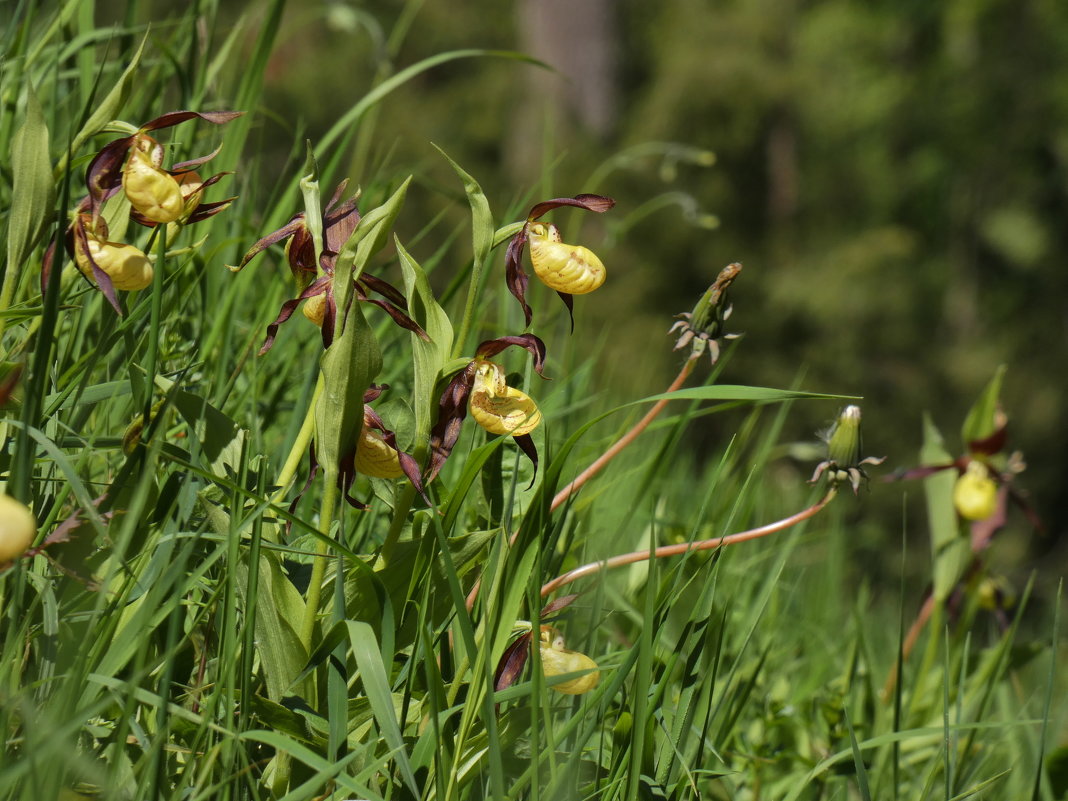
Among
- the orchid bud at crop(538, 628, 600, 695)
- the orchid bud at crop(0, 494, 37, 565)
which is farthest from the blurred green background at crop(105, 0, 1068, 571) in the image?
the orchid bud at crop(0, 494, 37, 565)

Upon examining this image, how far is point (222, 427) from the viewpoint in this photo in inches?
26.8

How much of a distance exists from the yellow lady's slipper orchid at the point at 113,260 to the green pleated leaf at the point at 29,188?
0.03 meters

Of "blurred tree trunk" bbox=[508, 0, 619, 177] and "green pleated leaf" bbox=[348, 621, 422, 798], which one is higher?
"green pleated leaf" bbox=[348, 621, 422, 798]

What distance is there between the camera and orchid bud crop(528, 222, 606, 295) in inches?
26.5

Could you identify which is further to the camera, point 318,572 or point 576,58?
point 576,58

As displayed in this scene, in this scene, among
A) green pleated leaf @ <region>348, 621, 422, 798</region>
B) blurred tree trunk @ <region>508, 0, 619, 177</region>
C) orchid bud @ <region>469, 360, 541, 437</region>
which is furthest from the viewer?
blurred tree trunk @ <region>508, 0, 619, 177</region>

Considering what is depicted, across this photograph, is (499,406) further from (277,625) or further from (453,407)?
(277,625)

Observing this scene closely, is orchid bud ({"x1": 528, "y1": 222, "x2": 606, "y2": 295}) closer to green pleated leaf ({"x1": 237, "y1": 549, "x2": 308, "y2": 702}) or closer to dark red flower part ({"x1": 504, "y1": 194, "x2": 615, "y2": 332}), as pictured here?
dark red flower part ({"x1": 504, "y1": 194, "x2": 615, "y2": 332})

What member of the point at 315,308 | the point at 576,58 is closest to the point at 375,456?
the point at 315,308

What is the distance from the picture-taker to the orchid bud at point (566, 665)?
0.65 m

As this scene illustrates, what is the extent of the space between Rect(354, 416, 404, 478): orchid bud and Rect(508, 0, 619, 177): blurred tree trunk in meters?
6.60

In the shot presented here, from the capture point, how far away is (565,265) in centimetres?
68

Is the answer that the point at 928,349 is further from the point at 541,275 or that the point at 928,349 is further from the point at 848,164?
the point at 541,275

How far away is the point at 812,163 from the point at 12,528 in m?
9.80
